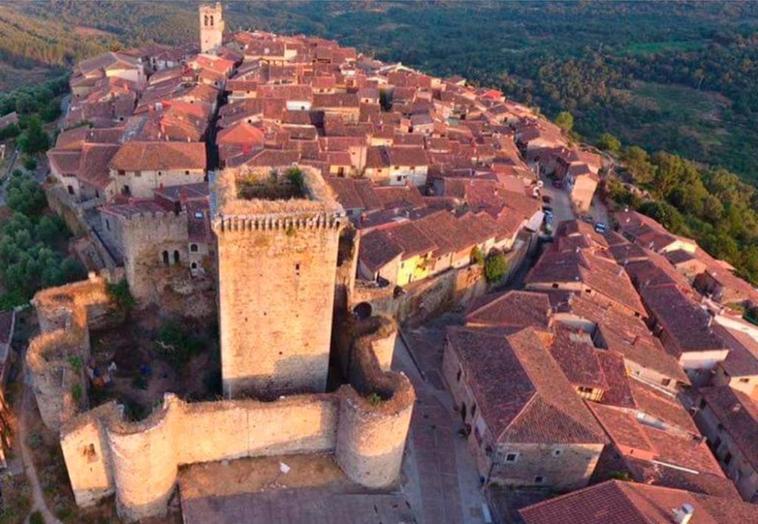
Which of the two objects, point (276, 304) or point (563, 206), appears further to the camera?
point (563, 206)

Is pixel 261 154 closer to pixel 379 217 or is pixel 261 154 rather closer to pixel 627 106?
pixel 379 217

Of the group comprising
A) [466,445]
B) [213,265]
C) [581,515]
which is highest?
[213,265]

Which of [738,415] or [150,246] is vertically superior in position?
[150,246]

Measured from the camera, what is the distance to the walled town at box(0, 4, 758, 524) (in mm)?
24406

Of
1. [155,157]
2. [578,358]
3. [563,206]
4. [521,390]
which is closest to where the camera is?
[521,390]

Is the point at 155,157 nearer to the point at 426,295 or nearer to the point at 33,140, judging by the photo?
the point at 33,140

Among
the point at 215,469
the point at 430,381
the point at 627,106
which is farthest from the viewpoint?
the point at 627,106

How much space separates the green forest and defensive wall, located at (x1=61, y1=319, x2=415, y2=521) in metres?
48.2

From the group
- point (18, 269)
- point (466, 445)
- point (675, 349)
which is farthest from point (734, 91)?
point (18, 269)

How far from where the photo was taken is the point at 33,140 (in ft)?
195

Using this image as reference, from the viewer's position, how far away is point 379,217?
142ft

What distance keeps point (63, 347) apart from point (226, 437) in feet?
30.9

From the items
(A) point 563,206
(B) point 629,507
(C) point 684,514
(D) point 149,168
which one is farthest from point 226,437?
(A) point 563,206

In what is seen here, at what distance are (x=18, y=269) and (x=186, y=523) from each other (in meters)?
25.6
